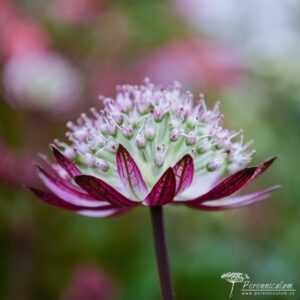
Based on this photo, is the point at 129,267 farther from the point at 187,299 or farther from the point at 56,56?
the point at 56,56

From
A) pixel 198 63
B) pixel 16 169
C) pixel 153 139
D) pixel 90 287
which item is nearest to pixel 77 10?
pixel 198 63

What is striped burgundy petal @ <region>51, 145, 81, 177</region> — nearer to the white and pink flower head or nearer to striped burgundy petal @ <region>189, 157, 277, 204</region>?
the white and pink flower head

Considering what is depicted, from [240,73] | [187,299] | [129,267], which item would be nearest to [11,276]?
[129,267]

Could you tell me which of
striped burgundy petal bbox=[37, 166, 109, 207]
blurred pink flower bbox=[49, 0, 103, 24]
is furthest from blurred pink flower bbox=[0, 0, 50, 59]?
striped burgundy petal bbox=[37, 166, 109, 207]

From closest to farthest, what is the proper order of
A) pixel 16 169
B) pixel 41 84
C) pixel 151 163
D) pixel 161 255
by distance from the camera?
1. pixel 161 255
2. pixel 151 163
3. pixel 16 169
4. pixel 41 84

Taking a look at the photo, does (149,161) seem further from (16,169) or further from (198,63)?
A: (198,63)

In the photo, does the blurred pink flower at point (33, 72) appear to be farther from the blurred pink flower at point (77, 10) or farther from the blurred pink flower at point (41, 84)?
the blurred pink flower at point (77, 10)
